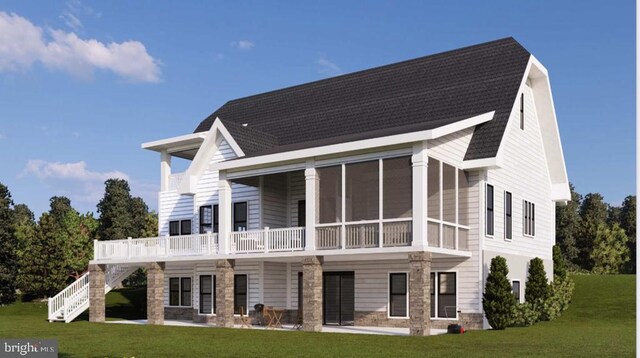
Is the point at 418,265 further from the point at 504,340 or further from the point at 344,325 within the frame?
the point at 344,325

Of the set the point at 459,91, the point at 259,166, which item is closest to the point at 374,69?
the point at 459,91

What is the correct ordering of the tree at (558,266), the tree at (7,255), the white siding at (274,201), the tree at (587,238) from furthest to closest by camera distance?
1. the tree at (587,238)
2. the tree at (7,255)
3. the tree at (558,266)
4. the white siding at (274,201)

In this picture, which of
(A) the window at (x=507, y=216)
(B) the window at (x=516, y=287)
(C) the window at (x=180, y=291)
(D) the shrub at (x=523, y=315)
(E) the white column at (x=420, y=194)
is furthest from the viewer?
(C) the window at (x=180, y=291)

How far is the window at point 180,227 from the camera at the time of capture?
35219 mm

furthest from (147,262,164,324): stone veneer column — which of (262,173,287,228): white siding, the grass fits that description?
(262,173,287,228): white siding

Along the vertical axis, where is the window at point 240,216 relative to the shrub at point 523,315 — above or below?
Answer: above

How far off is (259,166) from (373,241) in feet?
18.1

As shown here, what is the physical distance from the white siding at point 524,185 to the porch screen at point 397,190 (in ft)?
10.2

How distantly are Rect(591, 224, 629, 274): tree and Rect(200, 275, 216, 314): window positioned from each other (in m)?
37.4

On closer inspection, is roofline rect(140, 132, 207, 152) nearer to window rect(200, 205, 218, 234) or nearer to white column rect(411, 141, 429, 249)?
window rect(200, 205, 218, 234)

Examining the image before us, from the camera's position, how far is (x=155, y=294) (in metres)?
31.2

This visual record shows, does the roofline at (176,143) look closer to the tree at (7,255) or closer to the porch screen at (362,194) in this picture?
the porch screen at (362,194)

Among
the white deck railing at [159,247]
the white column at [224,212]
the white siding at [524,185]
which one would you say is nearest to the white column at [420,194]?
the white siding at [524,185]

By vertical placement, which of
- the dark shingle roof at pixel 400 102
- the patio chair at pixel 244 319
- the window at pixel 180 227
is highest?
the dark shingle roof at pixel 400 102
